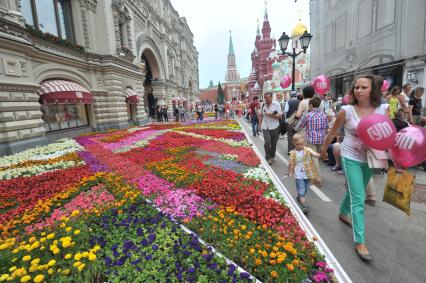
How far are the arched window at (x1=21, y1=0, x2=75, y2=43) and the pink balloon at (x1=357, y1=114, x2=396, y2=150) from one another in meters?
16.5

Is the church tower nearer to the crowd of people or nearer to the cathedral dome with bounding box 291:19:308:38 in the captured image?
the cathedral dome with bounding box 291:19:308:38

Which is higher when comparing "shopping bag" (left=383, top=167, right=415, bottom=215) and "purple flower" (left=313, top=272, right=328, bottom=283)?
"shopping bag" (left=383, top=167, right=415, bottom=215)

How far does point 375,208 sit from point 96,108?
17880 millimetres

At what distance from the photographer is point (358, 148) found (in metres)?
2.84

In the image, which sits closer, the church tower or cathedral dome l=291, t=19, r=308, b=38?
cathedral dome l=291, t=19, r=308, b=38

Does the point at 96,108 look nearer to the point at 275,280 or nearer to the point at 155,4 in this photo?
the point at 275,280

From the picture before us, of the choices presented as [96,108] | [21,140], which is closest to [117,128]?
[96,108]

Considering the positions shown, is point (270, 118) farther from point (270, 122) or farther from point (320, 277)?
point (320, 277)

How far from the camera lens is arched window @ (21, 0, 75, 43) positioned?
1227cm

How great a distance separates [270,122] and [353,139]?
4.01m

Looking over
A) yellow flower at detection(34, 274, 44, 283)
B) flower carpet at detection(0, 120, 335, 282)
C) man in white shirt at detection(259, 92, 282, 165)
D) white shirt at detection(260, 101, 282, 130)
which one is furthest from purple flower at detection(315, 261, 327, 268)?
white shirt at detection(260, 101, 282, 130)

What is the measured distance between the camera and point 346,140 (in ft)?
9.83

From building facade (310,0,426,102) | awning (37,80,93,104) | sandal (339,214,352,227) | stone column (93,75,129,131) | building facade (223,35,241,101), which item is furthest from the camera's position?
building facade (223,35,241,101)

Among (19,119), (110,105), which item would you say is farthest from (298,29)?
(19,119)
